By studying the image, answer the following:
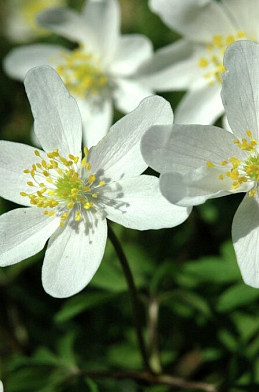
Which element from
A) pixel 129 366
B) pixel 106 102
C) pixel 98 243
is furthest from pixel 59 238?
pixel 106 102

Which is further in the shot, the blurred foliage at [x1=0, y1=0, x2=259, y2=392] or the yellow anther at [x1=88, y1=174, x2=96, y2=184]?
the blurred foliage at [x1=0, y1=0, x2=259, y2=392]

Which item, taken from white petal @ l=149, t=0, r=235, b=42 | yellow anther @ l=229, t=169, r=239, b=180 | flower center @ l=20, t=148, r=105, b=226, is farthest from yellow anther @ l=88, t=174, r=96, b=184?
white petal @ l=149, t=0, r=235, b=42

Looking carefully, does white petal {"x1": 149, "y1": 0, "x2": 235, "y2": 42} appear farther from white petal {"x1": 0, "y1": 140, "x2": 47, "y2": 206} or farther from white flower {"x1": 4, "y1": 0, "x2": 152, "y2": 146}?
white petal {"x1": 0, "y1": 140, "x2": 47, "y2": 206}

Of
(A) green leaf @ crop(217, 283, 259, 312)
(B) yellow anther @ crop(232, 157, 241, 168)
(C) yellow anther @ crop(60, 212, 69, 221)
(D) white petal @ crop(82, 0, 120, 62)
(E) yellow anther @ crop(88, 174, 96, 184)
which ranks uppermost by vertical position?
(D) white petal @ crop(82, 0, 120, 62)

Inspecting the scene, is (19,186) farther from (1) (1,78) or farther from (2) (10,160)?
(1) (1,78)

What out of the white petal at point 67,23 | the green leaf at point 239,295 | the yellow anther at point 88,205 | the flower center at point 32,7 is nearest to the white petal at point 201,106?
the white petal at point 67,23

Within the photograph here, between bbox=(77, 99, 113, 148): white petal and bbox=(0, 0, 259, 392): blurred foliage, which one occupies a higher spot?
bbox=(77, 99, 113, 148): white petal

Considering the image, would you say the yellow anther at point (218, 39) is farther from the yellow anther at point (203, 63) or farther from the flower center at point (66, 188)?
the flower center at point (66, 188)
